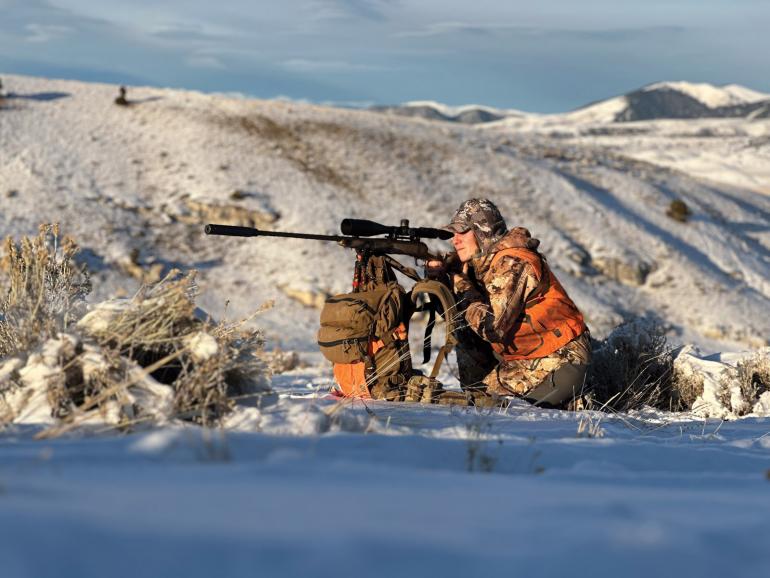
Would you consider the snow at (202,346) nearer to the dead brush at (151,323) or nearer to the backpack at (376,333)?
the dead brush at (151,323)

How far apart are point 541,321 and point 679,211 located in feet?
82.0

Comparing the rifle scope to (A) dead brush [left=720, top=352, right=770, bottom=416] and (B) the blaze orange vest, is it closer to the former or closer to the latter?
(B) the blaze orange vest

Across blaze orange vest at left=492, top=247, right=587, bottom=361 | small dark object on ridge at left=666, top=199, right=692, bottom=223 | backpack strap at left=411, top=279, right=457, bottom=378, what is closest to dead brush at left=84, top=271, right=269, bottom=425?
backpack strap at left=411, top=279, right=457, bottom=378

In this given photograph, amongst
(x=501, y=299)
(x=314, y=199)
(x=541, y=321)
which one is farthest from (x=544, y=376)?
(x=314, y=199)

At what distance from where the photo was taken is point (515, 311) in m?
5.76

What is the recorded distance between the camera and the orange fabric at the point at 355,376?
5.61 meters

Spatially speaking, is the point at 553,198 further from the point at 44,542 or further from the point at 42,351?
the point at 44,542

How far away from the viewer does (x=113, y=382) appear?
145 inches

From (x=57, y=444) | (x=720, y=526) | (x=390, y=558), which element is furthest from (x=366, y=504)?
(x=57, y=444)

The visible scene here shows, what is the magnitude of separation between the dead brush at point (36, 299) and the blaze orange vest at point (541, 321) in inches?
115

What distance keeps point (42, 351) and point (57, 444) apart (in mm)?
973

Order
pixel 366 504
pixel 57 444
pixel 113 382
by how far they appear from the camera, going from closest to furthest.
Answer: pixel 366 504, pixel 57 444, pixel 113 382

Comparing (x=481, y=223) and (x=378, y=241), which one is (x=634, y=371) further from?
(x=378, y=241)

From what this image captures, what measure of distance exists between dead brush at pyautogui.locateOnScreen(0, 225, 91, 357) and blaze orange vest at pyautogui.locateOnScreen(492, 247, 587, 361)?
9.60 ft
